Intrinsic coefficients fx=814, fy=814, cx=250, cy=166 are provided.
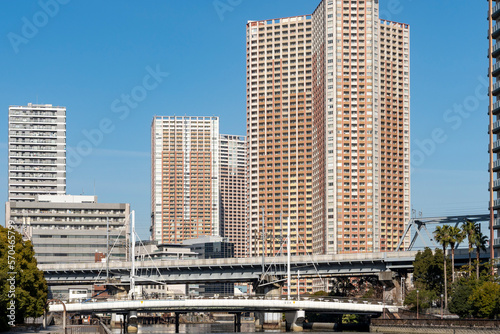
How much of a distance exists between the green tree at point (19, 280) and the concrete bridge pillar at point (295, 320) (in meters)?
42.7

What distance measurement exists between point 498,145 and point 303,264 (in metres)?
49.5

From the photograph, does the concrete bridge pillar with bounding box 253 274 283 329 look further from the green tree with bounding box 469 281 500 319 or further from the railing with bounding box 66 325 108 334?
the green tree with bounding box 469 281 500 319

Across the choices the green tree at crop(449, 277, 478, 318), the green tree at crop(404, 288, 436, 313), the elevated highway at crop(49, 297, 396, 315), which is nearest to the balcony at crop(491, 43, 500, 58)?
the green tree at crop(449, 277, 478, 318)

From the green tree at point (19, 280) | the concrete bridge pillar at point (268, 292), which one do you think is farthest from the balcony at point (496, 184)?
the green tree at point (19, 280)

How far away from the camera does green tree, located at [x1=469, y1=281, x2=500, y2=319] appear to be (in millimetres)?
117562

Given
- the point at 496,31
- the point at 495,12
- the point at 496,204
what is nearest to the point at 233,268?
the point at 496,204

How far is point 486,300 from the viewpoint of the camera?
4663 inches

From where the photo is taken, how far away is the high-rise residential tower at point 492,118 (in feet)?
458

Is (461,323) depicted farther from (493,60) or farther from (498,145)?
(493,60)

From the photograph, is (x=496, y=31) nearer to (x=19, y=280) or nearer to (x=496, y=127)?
Result: (x=496, y=127)

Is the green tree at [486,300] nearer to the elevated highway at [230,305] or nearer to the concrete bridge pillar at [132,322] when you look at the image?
the elevated highway at [230,305]

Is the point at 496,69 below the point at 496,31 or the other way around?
below

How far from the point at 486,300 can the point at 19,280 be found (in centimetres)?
6574

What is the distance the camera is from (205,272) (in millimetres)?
173125
